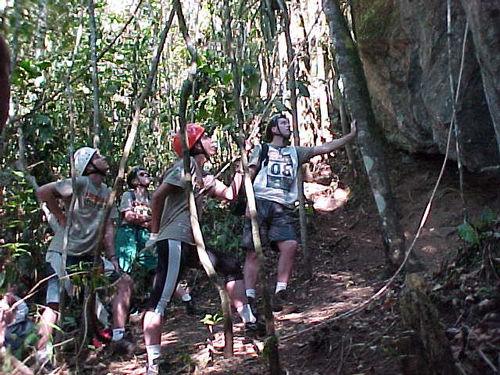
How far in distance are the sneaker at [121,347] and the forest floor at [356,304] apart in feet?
0.18

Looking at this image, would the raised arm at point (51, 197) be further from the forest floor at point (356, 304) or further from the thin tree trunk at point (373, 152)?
the thin tree trunk at point (373, 152)

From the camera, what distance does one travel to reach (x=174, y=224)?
17.4ft

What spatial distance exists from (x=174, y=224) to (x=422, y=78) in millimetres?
3993

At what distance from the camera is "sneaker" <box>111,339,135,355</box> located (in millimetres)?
5965

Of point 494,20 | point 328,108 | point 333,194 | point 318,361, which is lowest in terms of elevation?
point 318,361

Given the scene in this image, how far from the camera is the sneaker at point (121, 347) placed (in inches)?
235

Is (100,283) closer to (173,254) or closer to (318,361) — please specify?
(173,254)

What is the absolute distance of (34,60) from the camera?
28.9 ft

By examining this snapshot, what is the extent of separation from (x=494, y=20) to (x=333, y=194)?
660 centimetres

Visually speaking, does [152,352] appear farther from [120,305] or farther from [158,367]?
[120,305]

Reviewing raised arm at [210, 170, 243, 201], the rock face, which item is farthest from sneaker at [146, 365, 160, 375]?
the rock face

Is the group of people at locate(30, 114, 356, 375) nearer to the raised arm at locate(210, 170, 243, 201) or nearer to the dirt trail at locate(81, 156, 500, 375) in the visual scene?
the raised arm at locate(210, 170, 243, 201)

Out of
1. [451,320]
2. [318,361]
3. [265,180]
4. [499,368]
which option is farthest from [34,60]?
[499,368]

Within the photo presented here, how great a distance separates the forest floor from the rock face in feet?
2.08
